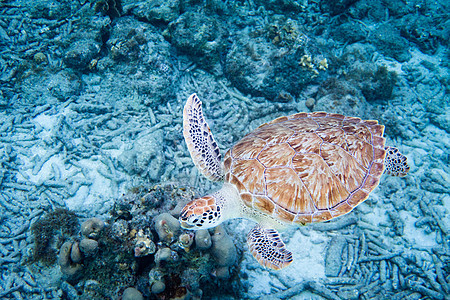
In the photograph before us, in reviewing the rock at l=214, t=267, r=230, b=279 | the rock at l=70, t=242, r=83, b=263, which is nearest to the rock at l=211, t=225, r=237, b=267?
the rock at l=214, t=267, r=230, b=279

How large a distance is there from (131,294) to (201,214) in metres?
1.06

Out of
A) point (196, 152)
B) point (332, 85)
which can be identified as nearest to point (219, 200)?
point (196, 152)

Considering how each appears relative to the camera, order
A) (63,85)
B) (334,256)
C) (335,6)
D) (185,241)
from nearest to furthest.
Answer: (185,241)
(334,256)
(63,85)
(335,6)

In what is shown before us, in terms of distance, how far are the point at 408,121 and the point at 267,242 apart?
166 inches

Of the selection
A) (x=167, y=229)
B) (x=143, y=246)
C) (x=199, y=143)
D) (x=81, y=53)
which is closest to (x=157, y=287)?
(x=143, y=246)

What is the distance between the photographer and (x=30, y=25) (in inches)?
176

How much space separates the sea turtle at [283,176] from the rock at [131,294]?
860 mm

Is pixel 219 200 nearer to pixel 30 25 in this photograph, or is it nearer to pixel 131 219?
pixel 131 219

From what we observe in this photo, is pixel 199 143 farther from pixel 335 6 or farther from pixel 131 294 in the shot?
pixel 335 6

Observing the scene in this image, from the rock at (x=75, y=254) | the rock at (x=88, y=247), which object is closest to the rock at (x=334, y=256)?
the rock at (x=88, y=247)

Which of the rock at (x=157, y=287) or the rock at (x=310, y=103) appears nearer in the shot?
the rock at (x=157, y=287)

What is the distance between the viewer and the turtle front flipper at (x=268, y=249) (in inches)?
95.6

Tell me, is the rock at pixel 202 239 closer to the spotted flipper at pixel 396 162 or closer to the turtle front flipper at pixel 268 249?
the turtle front flipper at pixel 268 249

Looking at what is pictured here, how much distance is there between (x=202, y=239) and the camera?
87.6 inches
